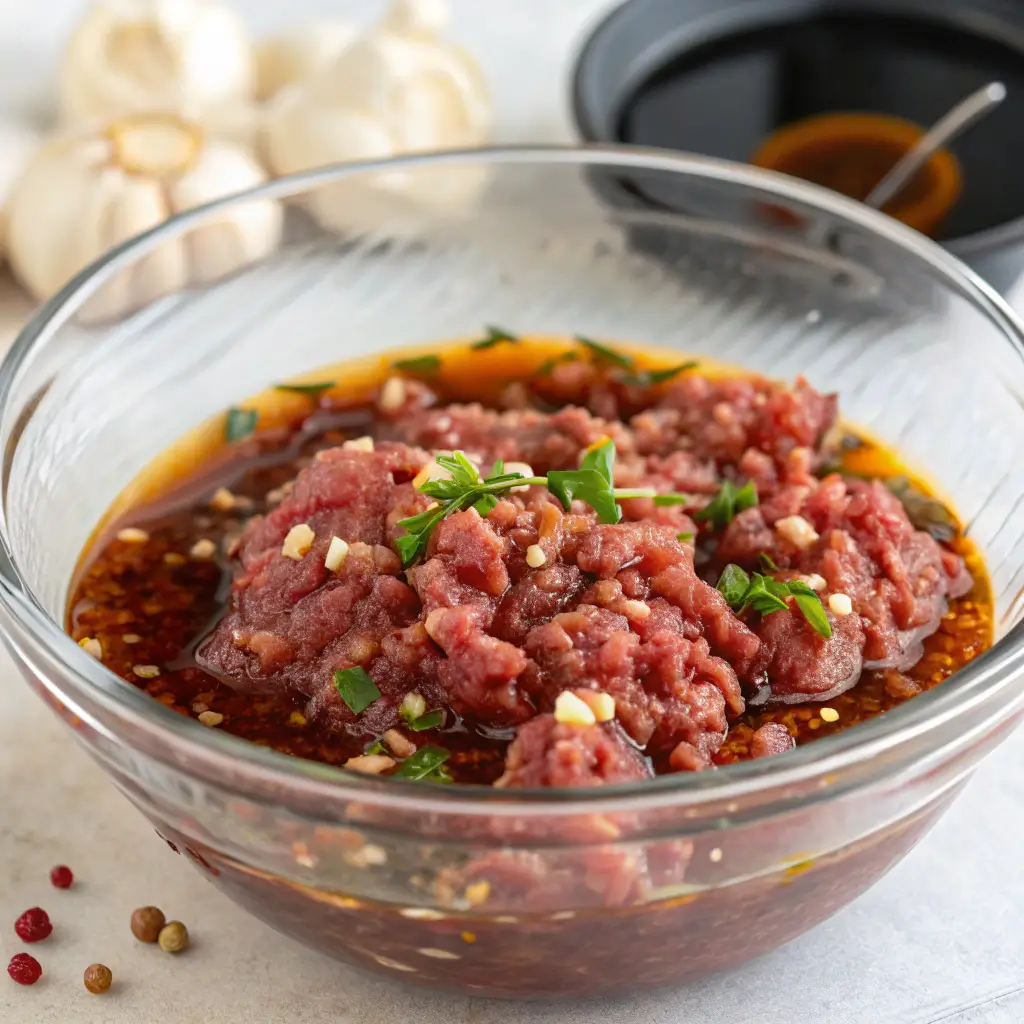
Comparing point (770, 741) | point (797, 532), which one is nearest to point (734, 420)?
point (797, 532)

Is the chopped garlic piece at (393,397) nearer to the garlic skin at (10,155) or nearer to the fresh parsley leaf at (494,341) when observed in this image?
the fresh parsley leaf at (494,341)

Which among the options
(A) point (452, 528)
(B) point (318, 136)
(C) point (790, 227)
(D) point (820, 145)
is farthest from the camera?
(D) point (820, 145)

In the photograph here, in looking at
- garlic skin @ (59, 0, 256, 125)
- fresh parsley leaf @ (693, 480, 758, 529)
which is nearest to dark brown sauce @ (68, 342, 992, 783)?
fresh parsley leaf @ (693, 480, 758, 529)

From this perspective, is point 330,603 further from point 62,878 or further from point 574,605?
point 62,878

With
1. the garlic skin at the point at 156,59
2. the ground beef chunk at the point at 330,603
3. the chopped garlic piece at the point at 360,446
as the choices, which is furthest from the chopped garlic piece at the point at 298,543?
the garlic skin at the point at 156,59

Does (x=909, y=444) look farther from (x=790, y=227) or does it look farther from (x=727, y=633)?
(x=727, y=633)

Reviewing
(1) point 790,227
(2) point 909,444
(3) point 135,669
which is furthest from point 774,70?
(3) point 135,669
